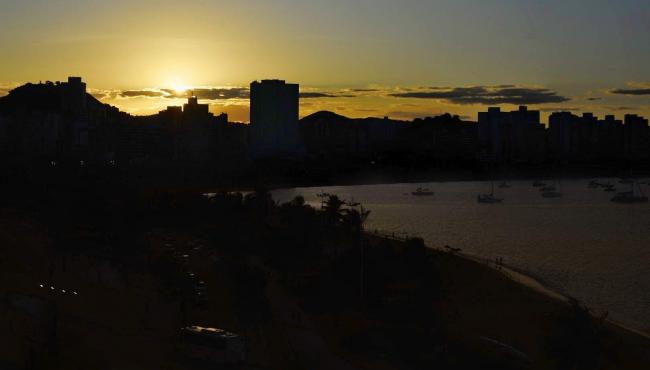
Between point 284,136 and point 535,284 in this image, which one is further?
point 284,136

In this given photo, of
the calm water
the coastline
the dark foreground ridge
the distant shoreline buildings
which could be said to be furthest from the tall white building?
the dark foreground ridge

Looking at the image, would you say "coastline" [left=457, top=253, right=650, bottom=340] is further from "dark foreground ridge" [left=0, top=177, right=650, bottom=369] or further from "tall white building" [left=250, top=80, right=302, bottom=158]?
"tall white building" [left=250, top=80, right=302, bottom=158]

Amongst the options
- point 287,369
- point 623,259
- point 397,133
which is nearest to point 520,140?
point 397,133

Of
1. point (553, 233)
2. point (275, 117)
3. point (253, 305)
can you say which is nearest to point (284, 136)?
point (275, 117)

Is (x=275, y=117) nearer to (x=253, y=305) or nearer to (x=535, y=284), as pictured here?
(x=535, y=284)

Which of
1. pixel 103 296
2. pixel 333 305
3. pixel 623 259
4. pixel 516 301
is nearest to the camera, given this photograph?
pixel 103 296

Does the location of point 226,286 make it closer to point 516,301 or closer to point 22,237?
point 22,237
